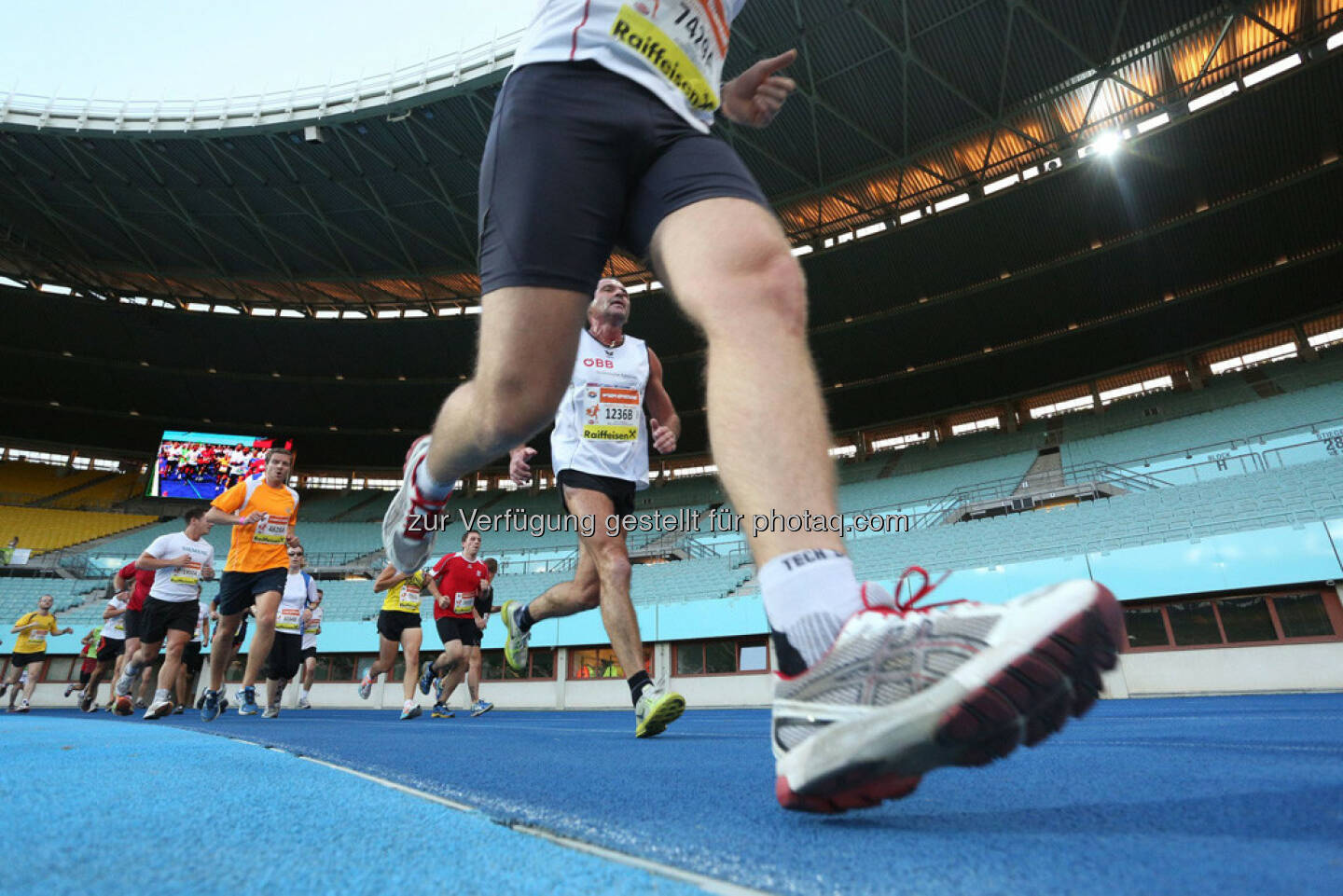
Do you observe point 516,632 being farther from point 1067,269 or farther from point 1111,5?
point 1067,269

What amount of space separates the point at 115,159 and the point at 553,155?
20.5 metres

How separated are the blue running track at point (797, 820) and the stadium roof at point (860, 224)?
13.9 m

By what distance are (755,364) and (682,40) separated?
28.0 inches

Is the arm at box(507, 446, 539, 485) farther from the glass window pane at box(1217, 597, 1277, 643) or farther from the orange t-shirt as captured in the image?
the glass window pane at box(1217, 597, 1277, 643)

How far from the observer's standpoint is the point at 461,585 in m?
6.54

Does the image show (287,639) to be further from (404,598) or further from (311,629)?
(311,629)

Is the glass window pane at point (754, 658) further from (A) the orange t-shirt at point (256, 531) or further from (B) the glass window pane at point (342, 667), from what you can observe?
(B) the glass window pane at point (342, 667)

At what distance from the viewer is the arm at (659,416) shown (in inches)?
117

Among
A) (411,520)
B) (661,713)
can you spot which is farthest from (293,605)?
(411,520)

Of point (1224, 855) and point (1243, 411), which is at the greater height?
point (1243, 411)

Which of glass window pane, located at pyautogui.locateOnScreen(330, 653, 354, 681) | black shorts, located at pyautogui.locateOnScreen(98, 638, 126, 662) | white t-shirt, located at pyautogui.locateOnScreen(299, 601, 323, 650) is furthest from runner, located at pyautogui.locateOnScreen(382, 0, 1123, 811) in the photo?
glass window pane, located at pyautogui.locateOnScreen(330, 653, 354, 681)

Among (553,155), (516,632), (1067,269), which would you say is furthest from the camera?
(1067,269)

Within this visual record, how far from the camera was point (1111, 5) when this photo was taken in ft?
39.6

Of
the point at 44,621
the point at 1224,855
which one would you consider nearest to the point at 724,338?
the point at 1224,855
